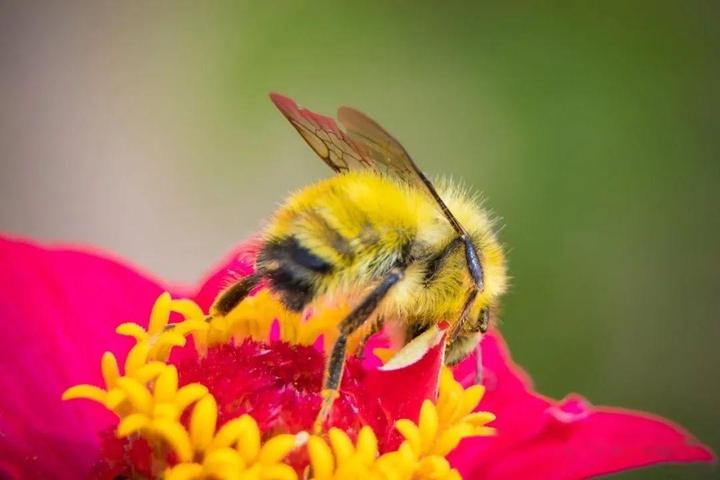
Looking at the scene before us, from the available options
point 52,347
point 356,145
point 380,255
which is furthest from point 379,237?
point 52,347

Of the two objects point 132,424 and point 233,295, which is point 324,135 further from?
point 132,424

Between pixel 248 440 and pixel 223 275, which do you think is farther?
pixel 223 275

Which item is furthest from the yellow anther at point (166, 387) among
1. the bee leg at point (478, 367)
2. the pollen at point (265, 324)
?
the bee leg at point (478, 367)

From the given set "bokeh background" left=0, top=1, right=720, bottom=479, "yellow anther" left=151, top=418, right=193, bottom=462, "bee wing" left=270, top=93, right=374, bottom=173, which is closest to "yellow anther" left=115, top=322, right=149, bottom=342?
"yellow anther" left=151, top=418, right=193, bottom=462

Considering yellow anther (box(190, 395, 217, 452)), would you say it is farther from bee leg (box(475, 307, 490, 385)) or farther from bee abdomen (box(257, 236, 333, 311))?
bee leg (box(475, 307, 490, 385))

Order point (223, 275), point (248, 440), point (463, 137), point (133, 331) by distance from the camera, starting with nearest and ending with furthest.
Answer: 1. point (248, 440)
2. point (133, 331)
3. point (223, 275)
4. point (463, 137)

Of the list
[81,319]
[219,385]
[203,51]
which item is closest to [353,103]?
[203,51]
